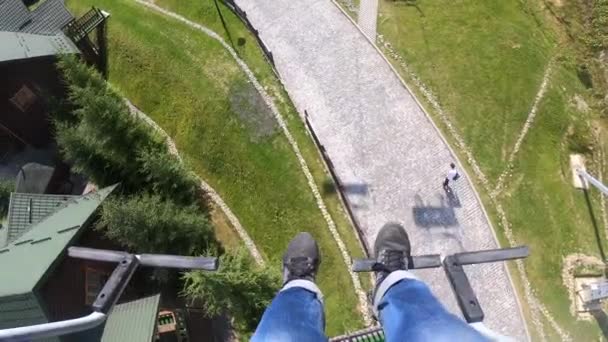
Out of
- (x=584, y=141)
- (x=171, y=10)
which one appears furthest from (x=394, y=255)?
(x=171, y=10)

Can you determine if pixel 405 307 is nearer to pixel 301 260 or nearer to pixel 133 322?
pixel 301 260

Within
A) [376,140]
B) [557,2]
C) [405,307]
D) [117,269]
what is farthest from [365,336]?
[557,2]

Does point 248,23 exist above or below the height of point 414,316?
above

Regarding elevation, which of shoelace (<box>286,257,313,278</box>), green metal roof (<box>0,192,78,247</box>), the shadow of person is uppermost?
green metal roof (<box>0,192,78,247</box>)

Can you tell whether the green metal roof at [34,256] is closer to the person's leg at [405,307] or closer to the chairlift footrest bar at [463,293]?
the person's leg at [405,307]

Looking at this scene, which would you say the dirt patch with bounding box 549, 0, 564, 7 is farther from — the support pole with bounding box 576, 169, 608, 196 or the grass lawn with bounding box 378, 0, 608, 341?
the support pole with bounding box 576, 169, 608, 196

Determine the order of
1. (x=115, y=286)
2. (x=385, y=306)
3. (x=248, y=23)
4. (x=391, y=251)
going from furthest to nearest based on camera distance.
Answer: (x=248, y=23) < (x=391, y=251) < (x=385, y=306) < (x=115, y=286)

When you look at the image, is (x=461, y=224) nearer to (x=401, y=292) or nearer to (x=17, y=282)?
(x=401, y=292)

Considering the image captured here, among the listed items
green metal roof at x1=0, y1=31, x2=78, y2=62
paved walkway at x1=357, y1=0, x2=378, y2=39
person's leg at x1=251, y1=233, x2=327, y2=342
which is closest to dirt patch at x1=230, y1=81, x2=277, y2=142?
paved walkway at x1=357, y1=0, x2=378, y2=39
